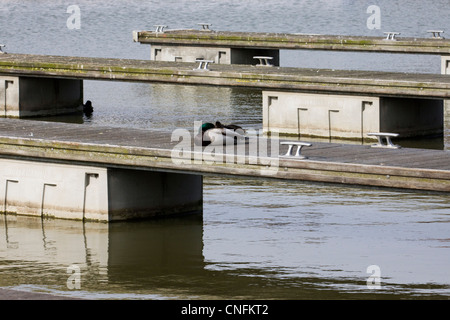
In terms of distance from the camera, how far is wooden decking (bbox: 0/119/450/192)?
18703 mm

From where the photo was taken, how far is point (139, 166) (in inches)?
822

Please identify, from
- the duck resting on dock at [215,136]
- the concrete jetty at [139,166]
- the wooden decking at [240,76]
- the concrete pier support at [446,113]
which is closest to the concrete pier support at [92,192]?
the concrete jetty at [139,166]

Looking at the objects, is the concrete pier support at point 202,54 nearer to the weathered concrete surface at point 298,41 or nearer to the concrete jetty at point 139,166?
the weathered concrete surface at point 298,41

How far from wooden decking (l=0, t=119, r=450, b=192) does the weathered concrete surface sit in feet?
56.7

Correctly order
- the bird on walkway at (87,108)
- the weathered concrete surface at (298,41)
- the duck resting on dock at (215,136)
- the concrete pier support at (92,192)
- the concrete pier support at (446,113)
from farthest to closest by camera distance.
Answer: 1. the weathered concrete surface at (298,41)
2. the bird on walkway at (87,108)
3. the concrete pier support at (446,113)
4. the concrete pier support at (92,192)
5. the duck resting on dock at (215,136)

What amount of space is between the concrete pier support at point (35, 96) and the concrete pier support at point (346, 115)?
24.3ft

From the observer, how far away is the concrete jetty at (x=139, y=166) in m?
19.6

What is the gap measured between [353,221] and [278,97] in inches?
410

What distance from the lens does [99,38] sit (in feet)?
219

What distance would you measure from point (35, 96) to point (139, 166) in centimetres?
1578

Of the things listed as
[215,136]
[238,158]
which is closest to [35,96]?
[215,136]

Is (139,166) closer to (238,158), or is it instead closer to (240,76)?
(238,158)
